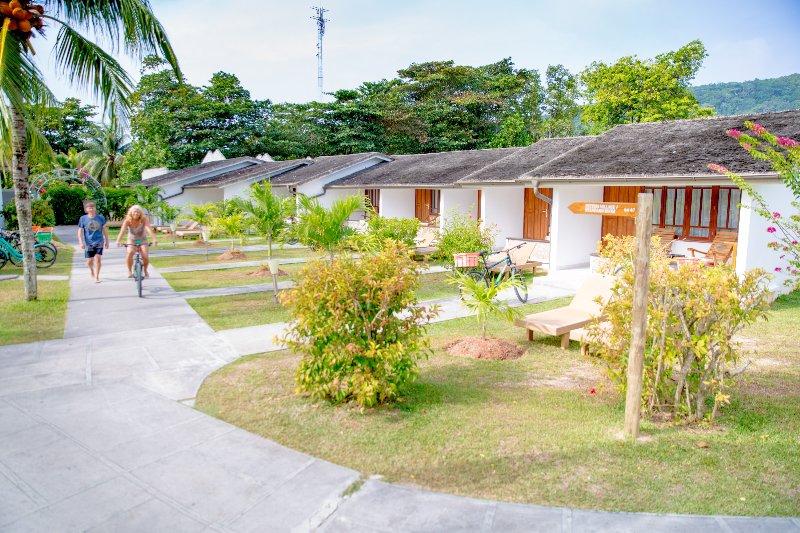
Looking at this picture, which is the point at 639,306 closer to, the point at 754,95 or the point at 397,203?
the point at 397,203

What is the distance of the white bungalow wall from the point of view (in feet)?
60.0

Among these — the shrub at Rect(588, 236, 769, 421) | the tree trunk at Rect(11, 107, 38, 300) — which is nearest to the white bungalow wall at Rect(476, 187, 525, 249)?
the tree trunk at Rect(11, 107, 38, 300)

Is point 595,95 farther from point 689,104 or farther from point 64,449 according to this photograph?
point 64,449

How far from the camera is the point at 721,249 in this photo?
41.5 feet

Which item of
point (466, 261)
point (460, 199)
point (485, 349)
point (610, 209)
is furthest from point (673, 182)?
point (460, 199)

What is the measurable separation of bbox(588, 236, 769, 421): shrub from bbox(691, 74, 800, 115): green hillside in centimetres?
10561

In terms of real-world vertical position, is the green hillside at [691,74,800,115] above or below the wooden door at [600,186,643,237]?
above

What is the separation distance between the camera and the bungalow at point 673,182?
10.8m

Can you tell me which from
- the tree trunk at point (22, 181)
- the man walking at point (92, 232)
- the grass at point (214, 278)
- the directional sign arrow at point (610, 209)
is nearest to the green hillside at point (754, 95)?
the grass at point (214, 278)

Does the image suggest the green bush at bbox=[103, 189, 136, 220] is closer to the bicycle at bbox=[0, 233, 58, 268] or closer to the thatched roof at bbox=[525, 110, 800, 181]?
the bicycle at bbox=[0, 233, 58, 268]

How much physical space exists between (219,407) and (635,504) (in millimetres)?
3729

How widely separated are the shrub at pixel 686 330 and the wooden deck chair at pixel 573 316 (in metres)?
1.92

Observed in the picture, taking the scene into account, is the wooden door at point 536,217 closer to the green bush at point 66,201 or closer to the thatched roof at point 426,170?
the thatched roof at point 426,170

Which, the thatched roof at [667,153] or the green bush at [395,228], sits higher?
the thatched roof at [667,153]
